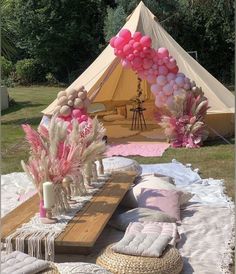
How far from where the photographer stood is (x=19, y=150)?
25.3ft

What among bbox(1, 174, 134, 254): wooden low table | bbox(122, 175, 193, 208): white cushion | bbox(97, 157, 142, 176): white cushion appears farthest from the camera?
bbox(97, 157, 142, 176): white cushion

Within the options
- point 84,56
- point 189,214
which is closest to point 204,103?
point 189,214

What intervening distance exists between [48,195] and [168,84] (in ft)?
14.9

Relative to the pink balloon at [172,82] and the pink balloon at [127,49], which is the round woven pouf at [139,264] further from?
the pink balloon at [127,49]

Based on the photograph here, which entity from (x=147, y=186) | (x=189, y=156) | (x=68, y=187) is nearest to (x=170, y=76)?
(x=189, y=156)

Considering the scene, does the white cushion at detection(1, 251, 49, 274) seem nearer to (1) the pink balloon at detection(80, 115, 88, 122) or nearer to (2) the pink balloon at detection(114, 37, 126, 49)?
(1) the pink balloon at detection(80, 115, 88, 122)

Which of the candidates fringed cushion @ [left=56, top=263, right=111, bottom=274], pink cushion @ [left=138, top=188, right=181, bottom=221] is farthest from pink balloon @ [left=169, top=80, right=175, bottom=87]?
fringed cushion @ [left=56, top=263, right=111, bottom=274]

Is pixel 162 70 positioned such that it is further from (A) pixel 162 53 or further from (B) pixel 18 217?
(B) pixel 18 217

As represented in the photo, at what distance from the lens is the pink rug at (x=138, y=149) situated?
7.28 metres

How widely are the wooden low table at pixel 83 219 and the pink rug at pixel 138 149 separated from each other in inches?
110

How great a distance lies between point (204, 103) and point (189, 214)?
11.0ft

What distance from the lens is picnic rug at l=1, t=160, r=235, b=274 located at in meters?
3.44

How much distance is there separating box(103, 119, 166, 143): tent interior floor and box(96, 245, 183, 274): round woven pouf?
16.9 feet

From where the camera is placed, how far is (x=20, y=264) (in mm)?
2719
